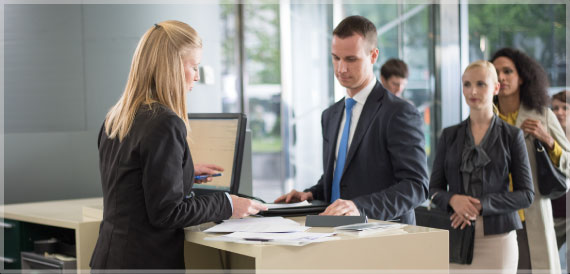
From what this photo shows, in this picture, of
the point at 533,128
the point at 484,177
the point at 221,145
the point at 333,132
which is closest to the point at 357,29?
the point at 333,132

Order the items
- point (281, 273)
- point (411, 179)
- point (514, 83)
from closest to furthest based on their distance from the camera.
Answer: point (281, 273), point (411, 179), point (514, 83)

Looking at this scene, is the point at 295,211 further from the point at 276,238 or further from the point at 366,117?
the point at 276,238

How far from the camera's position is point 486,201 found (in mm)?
3016

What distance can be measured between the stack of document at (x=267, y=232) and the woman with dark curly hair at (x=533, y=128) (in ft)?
5.77

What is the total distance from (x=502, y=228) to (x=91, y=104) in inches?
100.0

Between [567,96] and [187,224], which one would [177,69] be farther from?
[567,96]

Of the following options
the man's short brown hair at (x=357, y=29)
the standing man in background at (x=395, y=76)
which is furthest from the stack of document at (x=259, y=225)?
the standing man in background at (x=395, y=76)

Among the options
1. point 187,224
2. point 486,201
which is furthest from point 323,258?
point 486,201

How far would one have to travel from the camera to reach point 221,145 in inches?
112

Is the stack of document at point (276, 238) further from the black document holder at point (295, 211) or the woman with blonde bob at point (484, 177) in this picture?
the woman with blonde bob at point (484, 177)

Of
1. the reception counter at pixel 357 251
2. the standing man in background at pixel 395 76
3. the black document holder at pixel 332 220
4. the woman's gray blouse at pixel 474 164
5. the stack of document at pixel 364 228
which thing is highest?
the standing man in background at pixel 395 76

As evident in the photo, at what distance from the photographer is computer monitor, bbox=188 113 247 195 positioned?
276 centimetres

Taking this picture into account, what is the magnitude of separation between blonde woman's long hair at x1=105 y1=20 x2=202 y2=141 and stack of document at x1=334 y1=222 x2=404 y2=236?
56cm

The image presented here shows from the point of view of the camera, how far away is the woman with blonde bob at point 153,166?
1.98 meters
